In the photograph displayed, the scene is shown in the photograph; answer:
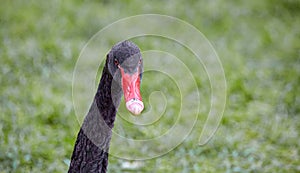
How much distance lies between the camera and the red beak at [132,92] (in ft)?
10.0

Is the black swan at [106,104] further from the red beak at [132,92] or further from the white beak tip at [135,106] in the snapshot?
the white beak tip at [135,106]

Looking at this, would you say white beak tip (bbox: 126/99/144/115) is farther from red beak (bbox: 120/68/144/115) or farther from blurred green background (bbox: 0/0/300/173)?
blurred green background (bbox: 0/0/300/173)

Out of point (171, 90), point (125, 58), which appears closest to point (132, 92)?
point (125, 58)

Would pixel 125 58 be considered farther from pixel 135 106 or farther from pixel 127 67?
pixel 135 106

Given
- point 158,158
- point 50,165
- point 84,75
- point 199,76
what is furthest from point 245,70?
point 50,165

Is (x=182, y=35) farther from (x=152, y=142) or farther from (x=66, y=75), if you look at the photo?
(x=152, y=142)

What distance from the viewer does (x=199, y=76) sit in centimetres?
705

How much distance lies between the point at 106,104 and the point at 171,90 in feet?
10.1

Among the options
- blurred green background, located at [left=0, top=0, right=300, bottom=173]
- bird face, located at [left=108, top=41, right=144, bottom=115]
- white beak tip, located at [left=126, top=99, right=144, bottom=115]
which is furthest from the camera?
blurred green background, located at [left=0, top=0, right=300, bottom=173]

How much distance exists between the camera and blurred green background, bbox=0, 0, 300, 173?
5.08 m

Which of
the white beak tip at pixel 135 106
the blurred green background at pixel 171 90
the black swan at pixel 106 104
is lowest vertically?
the white beak tip at pixel 135 106

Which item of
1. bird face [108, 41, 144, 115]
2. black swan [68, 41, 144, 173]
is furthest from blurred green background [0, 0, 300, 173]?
bird face [108, 41, 144, 115]

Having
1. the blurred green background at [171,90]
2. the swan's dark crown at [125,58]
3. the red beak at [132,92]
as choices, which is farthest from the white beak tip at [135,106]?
the blurred green background at [171,90]

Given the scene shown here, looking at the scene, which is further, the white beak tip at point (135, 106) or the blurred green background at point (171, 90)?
the blurred green background at point (171, 90)
